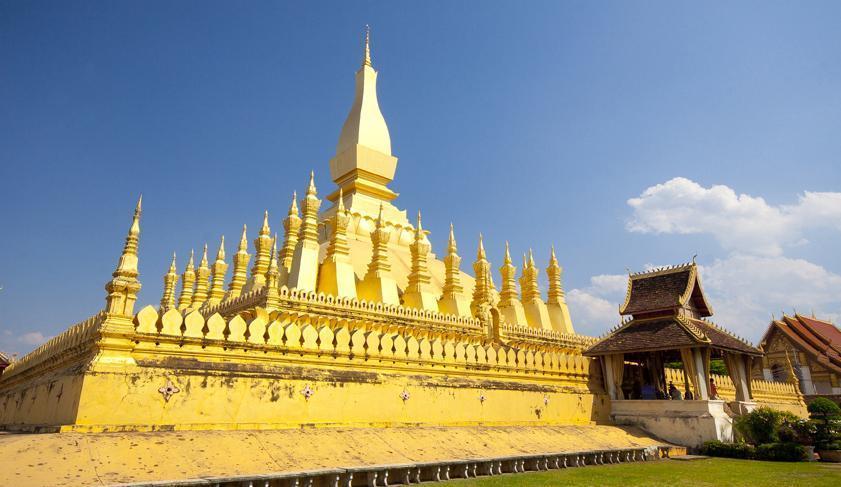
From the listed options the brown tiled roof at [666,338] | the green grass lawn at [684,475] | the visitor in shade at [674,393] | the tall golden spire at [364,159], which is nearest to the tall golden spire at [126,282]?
the green grass lawn at [684,475]

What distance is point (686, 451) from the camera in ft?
47.2

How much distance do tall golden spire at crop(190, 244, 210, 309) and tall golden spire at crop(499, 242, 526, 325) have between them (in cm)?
1373

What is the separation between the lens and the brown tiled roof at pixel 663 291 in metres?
17.2

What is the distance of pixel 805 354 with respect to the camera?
35.8 meters

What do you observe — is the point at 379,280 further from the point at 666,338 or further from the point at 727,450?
the point at 727,450

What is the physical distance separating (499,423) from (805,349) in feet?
106

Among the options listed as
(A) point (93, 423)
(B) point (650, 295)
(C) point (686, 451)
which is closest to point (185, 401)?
(A) point (93, 423)

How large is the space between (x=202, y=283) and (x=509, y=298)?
1448 cm

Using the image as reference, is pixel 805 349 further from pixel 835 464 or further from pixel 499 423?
pixel 499 423

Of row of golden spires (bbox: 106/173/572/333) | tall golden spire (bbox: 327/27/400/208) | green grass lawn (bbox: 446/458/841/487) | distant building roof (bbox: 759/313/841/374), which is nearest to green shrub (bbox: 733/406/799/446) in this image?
green grass lawn (bbox: 446/458/841/487)

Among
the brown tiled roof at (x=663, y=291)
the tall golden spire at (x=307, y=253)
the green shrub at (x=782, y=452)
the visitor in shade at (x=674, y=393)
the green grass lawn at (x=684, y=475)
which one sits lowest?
the green grass lawn at (x=684, y=475)

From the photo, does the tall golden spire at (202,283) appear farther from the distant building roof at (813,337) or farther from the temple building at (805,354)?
the distant building roof at (813,337)

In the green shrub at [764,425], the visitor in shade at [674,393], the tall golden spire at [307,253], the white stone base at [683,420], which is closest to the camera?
the green shrub at [764,425]

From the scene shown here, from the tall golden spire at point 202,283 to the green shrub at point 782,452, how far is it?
21.9 metres
